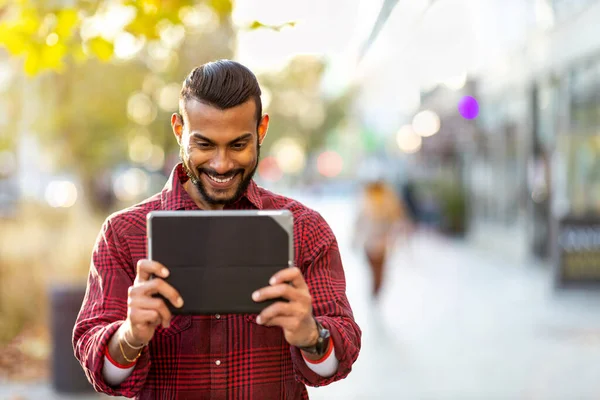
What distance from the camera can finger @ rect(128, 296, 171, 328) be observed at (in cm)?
181

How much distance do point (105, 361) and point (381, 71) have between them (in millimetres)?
31557

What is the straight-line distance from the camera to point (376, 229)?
398 inches

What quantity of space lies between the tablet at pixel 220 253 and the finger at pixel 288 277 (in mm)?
23

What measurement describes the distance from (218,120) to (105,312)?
570 mm

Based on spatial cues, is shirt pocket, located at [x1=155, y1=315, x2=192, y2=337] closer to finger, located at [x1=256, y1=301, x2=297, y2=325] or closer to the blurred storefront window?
finger, located at [x1=256, y1=301, x2=297, y2=325]

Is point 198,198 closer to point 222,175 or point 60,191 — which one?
point 222,175

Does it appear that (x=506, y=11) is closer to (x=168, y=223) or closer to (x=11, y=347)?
(x=11, y=347)

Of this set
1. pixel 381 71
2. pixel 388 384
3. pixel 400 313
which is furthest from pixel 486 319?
pixel 381 71

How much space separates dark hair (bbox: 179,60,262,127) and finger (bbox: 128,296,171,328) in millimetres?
524

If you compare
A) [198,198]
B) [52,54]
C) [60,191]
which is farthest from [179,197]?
[60,191]

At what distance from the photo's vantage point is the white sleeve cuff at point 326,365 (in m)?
2.02

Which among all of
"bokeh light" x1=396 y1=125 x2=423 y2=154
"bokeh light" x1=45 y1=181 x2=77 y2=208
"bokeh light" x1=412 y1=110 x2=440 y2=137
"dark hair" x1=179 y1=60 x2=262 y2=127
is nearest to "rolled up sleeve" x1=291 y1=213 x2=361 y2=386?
"dark hair" x1=179 y1=60 x2=262 y2=127

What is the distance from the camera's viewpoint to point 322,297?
7.20 feet

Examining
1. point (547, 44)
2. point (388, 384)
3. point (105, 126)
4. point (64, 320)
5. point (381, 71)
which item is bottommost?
point (388, 384)
